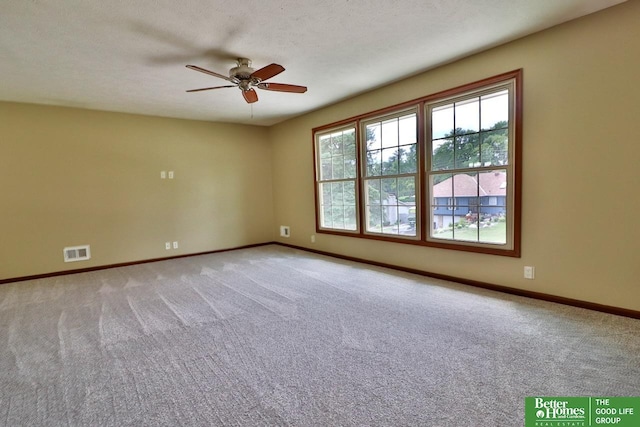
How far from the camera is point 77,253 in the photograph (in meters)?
4.82

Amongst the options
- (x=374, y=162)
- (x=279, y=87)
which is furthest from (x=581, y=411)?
(x=374, y=162)

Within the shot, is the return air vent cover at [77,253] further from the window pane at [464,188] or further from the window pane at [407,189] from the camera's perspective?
the window pane at [464,188]

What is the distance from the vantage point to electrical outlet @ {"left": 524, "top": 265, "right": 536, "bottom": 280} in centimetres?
308

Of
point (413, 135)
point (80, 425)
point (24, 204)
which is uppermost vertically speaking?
point (413, 135)

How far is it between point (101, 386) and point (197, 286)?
2.02 metres

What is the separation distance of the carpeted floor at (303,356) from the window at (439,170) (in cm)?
81

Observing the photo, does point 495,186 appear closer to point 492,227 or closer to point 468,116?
point 492,227

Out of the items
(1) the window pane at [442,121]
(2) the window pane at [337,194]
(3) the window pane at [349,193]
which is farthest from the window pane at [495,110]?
(2) the window pane at [337,194]

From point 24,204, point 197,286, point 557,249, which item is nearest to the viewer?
point 557,249

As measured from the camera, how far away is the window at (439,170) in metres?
3.23

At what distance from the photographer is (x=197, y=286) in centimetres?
389

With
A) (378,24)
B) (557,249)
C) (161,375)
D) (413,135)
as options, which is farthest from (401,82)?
(161,375)

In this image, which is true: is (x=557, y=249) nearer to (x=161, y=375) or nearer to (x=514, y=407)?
(x=514, y=407)

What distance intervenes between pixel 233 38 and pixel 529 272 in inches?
148
